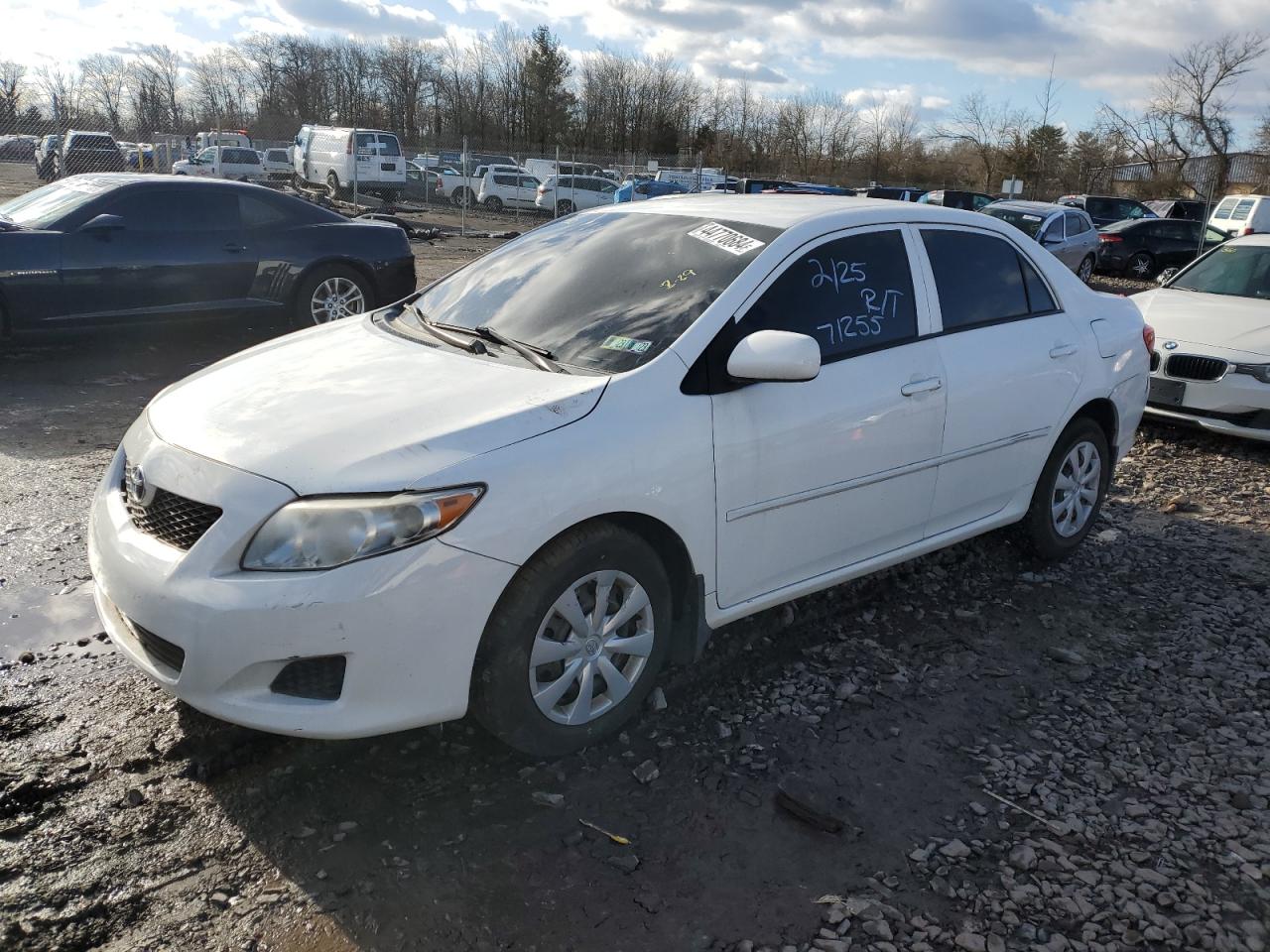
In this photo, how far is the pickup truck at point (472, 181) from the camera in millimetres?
33562

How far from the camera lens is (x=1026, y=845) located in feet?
9.57

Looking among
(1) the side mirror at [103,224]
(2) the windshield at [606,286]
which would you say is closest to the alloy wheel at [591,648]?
(2) the windshield at [606,286]

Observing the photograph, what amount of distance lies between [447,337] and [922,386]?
6.10 ft

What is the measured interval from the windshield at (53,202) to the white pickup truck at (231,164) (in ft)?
83.4

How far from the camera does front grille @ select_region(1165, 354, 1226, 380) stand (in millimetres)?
7344

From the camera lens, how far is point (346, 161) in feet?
101

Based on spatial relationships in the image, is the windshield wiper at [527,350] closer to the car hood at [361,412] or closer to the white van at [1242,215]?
the car hood at [361,412]

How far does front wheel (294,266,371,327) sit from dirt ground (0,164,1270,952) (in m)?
4.93

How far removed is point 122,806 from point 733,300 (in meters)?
2.49

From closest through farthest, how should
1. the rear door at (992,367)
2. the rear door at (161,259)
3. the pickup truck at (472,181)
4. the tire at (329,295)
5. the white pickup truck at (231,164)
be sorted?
the rear door at (992,367)
the rear door at (161,259)
the tire at (329,295)
the white pickup truck at (231,164)
the pickup truck at (472,181)

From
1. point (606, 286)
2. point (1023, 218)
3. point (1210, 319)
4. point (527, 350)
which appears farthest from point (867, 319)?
point (1023, 218)

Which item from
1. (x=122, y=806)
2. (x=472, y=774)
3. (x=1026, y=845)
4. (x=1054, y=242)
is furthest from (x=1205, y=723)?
(x=1054, y=242)

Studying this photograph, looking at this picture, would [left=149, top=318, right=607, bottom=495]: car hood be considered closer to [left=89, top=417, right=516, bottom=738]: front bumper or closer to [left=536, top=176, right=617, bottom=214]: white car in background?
[left=89, top=417, right=516, bottom=738]: front bumper

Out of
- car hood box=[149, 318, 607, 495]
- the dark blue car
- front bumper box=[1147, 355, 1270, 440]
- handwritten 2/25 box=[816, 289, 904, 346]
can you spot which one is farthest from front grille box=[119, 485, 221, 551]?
front bumper box=[1147, 355, 1270, 440]
